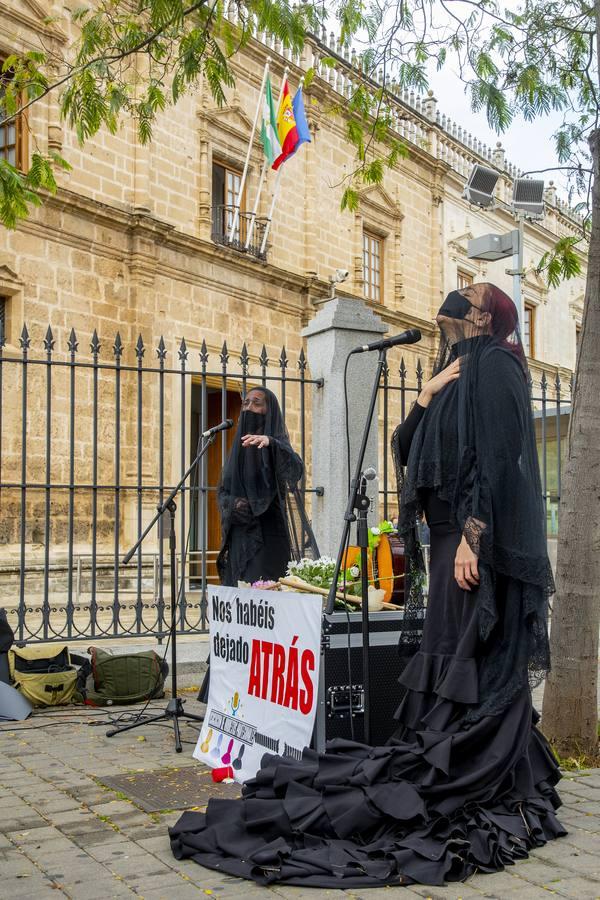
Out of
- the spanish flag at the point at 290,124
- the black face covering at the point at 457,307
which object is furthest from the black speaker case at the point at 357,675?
the spanish flag at the point at 290,124

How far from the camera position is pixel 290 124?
52.4 feet

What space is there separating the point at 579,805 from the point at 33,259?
1152 cm

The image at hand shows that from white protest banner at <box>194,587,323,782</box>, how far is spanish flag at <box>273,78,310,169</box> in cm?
1227

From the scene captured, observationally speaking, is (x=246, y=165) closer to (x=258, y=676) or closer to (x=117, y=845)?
(x=258, y=676)

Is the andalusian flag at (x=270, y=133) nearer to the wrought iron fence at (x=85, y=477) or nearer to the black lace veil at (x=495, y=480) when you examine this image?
the wrought iron fence at (x=85, y=477)

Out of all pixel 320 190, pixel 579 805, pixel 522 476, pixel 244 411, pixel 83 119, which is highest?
pixel 320 190

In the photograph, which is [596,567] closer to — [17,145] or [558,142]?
[558,142]

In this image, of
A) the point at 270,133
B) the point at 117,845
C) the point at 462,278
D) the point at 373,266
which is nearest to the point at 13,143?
the point at 270,133

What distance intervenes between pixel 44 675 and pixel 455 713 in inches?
153

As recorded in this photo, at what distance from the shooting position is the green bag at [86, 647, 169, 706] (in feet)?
22.5

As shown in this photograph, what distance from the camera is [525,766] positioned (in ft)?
12.1

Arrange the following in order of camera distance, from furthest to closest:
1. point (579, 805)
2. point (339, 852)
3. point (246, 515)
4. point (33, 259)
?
point (33, 259) → point (246, 515) → point (579, 805) → point (339, 852)

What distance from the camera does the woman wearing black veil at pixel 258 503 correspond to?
611 centimetres

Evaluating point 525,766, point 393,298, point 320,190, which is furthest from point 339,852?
point 393,298
